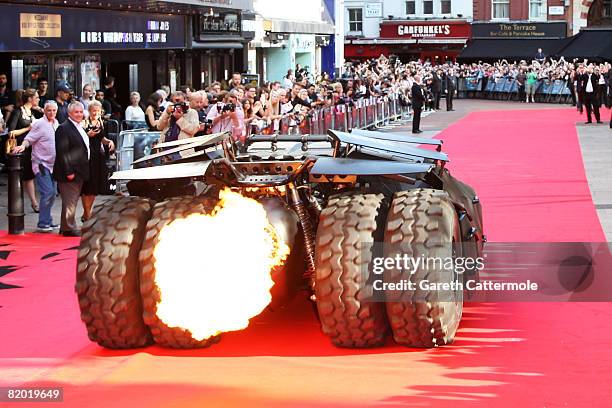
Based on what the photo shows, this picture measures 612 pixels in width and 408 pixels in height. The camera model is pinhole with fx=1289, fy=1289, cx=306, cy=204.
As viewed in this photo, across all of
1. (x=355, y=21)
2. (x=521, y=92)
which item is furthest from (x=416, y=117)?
(x=355, y=21)

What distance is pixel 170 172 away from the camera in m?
9.23

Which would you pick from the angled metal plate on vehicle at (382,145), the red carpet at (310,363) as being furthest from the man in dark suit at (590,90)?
the angled metal plate on vehicle at (382,145)

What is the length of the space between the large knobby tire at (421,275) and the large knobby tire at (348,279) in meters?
0.12

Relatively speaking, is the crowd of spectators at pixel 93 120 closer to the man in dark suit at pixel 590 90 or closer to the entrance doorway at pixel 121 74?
the entrance doorway at pixel 121 74

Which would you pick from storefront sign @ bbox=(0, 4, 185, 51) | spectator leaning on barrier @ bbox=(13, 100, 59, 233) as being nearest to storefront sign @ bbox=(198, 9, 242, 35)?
storefront sign @ bbox=(0, 4, 185, 51)

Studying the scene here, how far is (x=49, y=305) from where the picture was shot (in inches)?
426

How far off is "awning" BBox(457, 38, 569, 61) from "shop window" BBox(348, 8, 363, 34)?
687 centimetres

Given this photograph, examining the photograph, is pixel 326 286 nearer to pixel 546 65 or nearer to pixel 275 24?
pixel 275 24

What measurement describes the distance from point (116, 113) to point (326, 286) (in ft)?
53.9

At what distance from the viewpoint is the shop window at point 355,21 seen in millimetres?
79188

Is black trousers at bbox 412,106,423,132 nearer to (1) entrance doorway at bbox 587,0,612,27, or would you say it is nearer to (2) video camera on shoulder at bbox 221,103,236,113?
(2) video camera on shoulder at bbox 221,103,236,113

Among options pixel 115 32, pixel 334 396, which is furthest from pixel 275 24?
pixel 334 396

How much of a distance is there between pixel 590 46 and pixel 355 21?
16.5m

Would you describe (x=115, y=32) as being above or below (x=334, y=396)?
above
